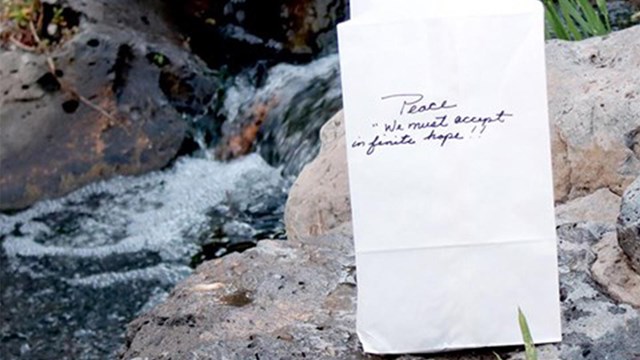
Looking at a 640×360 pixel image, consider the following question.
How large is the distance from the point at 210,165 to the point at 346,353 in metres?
3.65

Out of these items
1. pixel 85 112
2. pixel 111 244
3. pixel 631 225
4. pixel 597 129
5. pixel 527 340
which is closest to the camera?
pixel 527 340

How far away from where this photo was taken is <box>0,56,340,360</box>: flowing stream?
13.6 ft

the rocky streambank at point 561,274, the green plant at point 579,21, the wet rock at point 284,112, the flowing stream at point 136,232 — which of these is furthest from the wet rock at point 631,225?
the wet rock at point 284,112

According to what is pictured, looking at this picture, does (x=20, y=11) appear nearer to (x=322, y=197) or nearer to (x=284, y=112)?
(x=284, y=112)

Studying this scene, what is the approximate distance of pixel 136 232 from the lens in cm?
483

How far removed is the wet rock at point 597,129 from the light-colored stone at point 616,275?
20.5 inches

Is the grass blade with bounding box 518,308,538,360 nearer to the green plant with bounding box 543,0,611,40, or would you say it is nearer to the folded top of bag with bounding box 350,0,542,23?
the folded top of bag with bounding box 350,0,542,23

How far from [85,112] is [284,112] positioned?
92cm

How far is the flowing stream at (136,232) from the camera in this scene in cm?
415

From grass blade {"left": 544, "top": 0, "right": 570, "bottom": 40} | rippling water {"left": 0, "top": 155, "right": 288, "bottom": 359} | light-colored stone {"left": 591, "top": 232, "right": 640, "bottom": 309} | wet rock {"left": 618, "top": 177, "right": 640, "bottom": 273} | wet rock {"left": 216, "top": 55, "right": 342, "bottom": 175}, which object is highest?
grass blade {"left": 544, "top": 0, "right": 570, "bottom": 40}

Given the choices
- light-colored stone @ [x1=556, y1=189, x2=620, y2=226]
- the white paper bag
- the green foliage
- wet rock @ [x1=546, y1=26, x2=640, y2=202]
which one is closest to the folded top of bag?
the white paper bag

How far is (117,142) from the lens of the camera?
17.4 ft

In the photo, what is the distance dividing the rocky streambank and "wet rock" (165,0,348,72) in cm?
342

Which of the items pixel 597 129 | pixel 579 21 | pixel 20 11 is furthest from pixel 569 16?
pixel 20 11
